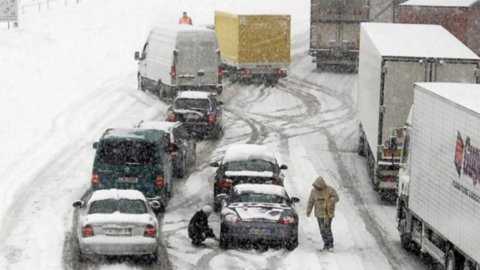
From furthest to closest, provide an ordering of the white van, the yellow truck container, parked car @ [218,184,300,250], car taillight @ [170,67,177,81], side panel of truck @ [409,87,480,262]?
1. the yellow truck container
2. car taillight @ [170,67,177,81]
3. the white van
4. parked car @ [218,184,300,250]
5. side panel of truck @ [409,87,480,262]

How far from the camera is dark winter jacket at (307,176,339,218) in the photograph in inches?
945

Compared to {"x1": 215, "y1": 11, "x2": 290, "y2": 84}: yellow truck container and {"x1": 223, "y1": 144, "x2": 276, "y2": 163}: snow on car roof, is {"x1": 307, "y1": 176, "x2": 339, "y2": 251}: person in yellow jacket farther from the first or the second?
{"x1": 215, "y1": 11, "x2": 290, "y2": 84}: yellow truck container

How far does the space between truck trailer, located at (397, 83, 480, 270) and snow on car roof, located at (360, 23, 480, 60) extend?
180 inches

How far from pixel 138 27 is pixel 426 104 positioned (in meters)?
41.9

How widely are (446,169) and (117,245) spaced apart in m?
6.22

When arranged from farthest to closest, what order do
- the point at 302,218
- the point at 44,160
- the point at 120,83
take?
1. the point at 120,83
2. the point at 44,160
3. the point at 302,218

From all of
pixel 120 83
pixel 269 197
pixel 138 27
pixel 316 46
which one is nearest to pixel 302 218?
pixel 269 197

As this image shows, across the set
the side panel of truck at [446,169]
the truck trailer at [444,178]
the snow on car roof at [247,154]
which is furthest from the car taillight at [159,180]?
the side panel of truck at [446,169]

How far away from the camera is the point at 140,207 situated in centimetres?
2247

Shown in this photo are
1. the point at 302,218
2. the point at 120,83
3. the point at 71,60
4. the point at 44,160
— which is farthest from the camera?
the point at 71,60

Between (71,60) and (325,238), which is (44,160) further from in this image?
(71,60)

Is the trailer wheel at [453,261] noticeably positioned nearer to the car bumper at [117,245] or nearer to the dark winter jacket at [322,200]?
the dark winter jacket at [322,200]

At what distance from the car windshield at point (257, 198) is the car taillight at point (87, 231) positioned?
Answer: 367cm

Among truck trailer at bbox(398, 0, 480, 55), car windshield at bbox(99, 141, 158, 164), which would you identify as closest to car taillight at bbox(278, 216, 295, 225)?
car windshield at bbox(99, 141, 158, 164)
